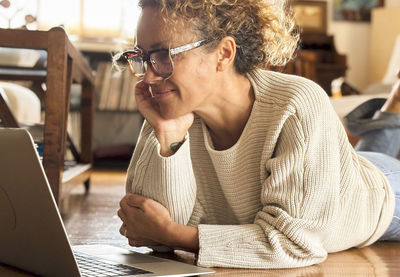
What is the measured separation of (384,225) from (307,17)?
5495 millimetres

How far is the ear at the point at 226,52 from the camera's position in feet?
4.43

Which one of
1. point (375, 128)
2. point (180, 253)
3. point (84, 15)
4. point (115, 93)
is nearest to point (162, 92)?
point (180, 253)

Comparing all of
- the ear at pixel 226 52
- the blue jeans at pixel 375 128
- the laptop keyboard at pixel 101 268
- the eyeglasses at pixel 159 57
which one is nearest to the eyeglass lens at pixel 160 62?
the eyeglasses at pixel 159 57

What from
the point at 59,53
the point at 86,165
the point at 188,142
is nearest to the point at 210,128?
the point at 188,142

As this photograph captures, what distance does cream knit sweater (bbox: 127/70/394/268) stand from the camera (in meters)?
1.27

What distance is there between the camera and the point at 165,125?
1381 mm

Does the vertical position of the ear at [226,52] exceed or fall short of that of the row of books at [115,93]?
it exceeds it

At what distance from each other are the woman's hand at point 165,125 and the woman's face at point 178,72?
3 cm

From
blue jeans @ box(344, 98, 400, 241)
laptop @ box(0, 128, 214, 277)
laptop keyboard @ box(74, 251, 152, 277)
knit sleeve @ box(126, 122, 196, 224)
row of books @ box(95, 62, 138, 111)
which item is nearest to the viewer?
laptop @ box(0, 128, 214, 277)

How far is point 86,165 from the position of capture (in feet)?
10.1

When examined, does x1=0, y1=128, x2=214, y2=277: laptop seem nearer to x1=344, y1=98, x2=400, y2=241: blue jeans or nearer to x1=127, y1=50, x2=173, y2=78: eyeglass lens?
x1=127, y1=50, x2=173, y2=78: eyeglass lens

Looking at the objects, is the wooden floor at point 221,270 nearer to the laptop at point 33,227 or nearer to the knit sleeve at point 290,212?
the knit sleeve at point 290,212

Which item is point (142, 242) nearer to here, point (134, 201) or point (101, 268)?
point (134, 201)

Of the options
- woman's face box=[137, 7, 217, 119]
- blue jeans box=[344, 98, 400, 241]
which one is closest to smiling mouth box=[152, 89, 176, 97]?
woman's face box=[137, 7, 217, 119]
